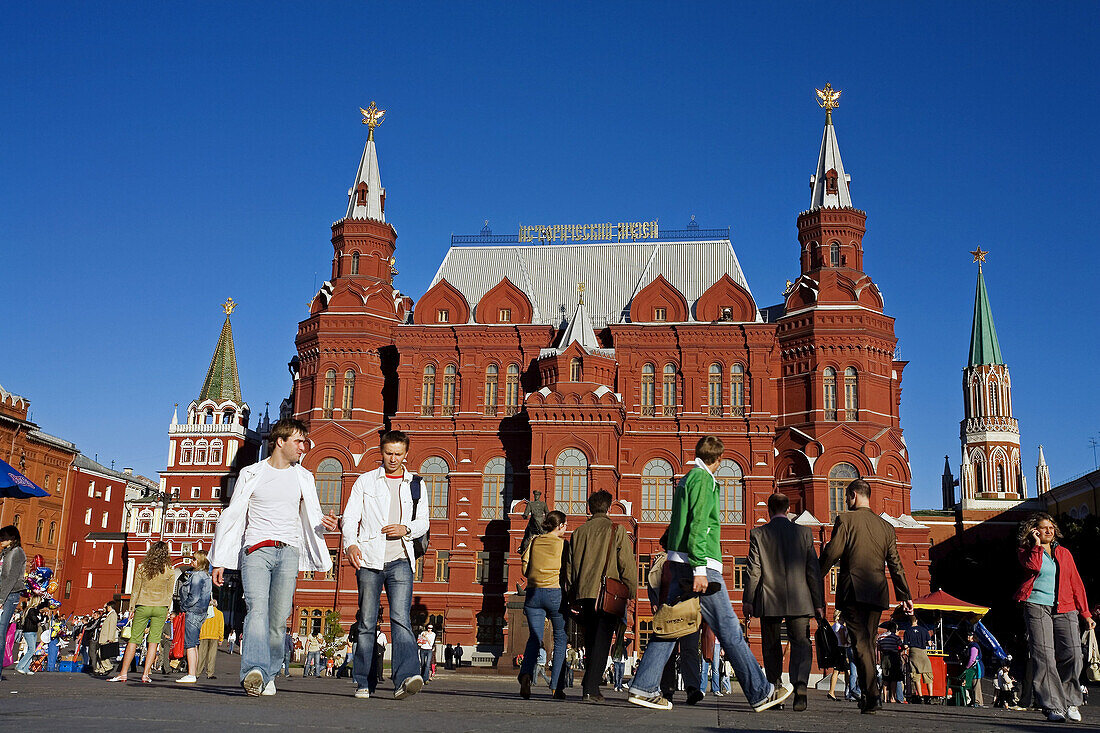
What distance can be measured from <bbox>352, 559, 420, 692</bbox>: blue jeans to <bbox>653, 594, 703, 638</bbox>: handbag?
2.21 meters

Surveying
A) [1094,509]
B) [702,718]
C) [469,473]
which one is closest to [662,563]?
[702,718]

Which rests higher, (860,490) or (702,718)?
(860,490)

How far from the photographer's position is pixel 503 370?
162 feet

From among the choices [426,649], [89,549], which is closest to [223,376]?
[89,549]

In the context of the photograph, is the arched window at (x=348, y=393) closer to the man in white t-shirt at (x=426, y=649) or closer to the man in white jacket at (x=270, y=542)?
the man in white t-shirt at (x=426, y=649)

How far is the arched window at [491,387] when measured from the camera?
49031 mm

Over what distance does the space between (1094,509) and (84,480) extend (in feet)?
202

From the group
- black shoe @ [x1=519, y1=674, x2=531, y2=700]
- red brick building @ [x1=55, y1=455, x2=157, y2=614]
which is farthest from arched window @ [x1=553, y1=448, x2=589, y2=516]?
red brick building @ [x1=55, y1=455, x2=157, y2=614]

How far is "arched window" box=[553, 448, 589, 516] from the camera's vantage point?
4450 centimetres

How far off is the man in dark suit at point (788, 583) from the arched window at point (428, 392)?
39.0m

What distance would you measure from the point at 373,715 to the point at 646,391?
4136cm

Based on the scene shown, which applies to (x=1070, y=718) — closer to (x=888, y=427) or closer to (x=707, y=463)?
(x=707, y=463)

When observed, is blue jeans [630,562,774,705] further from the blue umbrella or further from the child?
the child

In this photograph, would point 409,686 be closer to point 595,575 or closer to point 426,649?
point 595,575
